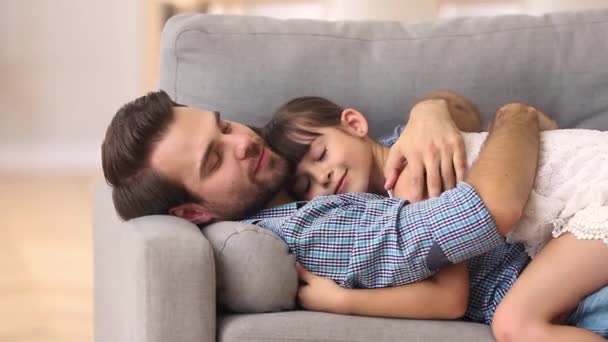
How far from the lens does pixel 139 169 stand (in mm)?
1489

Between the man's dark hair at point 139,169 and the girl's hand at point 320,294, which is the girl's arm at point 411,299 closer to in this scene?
the girl's hand at point 320,294

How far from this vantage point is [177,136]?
1.49m

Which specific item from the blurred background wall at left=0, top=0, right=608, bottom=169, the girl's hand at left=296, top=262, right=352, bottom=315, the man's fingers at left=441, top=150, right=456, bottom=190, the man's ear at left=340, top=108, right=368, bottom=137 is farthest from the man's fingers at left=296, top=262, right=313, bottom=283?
the blurred background wall at left=0, top=0, right=608, bottom=169

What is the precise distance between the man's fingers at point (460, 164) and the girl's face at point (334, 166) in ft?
0.73

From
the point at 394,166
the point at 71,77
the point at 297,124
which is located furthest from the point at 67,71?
the point at 394,166

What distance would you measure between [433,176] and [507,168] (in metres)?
0.14

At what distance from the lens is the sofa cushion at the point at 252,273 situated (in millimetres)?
1297

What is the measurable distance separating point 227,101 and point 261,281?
0.67 metres

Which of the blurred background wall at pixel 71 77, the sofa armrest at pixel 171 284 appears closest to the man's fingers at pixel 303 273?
the sofa armrest at pixel 171 284

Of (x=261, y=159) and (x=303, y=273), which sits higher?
(x=261, y=159)

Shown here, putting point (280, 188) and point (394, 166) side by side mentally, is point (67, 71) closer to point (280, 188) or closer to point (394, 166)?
point (280, 188)

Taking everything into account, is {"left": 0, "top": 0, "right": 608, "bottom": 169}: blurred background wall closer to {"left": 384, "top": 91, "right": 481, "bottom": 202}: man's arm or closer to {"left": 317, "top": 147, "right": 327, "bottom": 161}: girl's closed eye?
{"left": 317, "top": 147, "right": 327, "bottom": 161}: girl's closed eye

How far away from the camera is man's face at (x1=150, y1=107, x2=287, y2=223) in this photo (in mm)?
1486

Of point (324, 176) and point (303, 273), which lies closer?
point (303, 273)
